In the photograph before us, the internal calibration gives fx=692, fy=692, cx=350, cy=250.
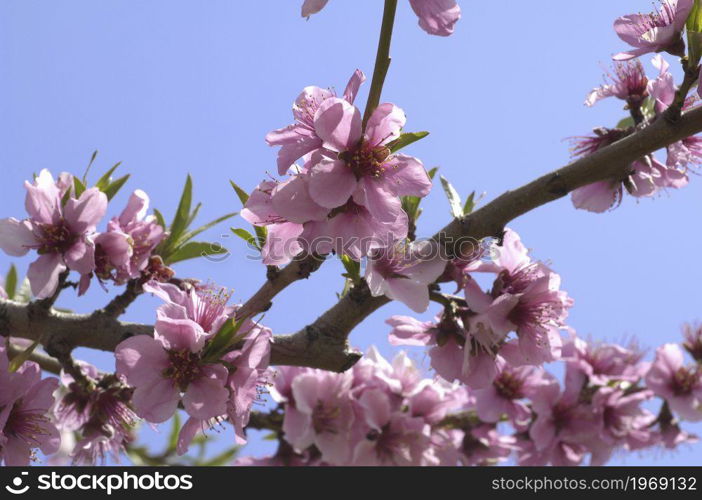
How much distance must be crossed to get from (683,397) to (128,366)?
11.0 feet

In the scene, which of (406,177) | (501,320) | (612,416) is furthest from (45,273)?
A: (612,416)

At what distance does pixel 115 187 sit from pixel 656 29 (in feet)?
6.56

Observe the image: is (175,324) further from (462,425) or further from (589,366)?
(589,366)

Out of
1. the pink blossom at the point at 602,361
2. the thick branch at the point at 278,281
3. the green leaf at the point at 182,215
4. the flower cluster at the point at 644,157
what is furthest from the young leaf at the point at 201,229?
the pink blossom at the point at 602,361

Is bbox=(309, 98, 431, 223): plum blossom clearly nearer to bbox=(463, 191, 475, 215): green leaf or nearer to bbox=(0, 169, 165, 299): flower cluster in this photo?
bbox=(463, 191, 475, 215): green leaf

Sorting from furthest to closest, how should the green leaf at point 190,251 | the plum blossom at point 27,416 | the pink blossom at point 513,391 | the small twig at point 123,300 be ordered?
the pink blossom at point 513,391 < the green leaf at point 190,251 < the small twig at point 123,300 < the plum blossom at point 27,416

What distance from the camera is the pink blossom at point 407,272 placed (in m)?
2.11

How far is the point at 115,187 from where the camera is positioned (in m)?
2.67

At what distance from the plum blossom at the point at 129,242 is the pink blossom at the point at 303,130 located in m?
0.83

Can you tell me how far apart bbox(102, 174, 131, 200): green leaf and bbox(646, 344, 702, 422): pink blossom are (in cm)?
313

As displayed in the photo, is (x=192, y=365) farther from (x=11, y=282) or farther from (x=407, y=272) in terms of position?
(x=11, y=282)

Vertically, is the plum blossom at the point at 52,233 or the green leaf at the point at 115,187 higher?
the green leaf at the point at 115,187

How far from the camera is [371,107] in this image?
1.85m

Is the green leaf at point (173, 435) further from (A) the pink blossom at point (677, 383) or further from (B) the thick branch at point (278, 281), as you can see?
(A) the pink blossom at point (677, 383)
